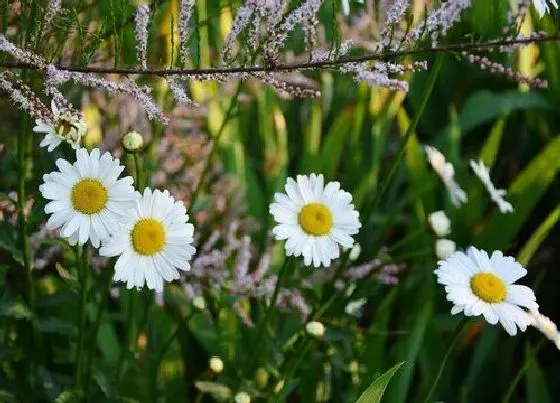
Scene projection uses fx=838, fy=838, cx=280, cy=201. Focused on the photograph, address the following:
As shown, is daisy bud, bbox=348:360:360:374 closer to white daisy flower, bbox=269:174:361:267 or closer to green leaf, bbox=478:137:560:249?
white daisy flower, bbox=269:174:361:267

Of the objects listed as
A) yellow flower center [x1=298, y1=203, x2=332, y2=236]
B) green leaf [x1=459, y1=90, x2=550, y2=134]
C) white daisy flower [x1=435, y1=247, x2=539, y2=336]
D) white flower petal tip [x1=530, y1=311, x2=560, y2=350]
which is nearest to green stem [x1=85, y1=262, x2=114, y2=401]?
yellow flower center [x1=298, y1=203, x2=332, y2=236]

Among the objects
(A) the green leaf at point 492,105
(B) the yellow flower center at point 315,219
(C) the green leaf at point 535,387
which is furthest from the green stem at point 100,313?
(A) the green leaf at point 492,105

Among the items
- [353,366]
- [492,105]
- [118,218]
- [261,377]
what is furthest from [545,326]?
[492,105]

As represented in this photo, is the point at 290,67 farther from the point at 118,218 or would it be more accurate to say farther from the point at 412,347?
the point at 412,347

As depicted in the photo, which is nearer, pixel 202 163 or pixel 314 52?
pixel 314 52

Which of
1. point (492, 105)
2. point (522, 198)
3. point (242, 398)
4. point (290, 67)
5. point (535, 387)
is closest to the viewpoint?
point (290, 67)

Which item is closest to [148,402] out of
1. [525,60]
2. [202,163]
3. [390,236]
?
[202,163]

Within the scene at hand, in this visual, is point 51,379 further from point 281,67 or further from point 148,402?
point 281,67

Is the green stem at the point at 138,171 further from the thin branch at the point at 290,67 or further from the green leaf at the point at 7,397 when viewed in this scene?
the green leaf at the point at 7,397
